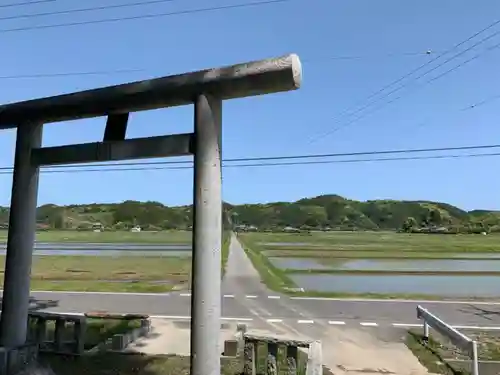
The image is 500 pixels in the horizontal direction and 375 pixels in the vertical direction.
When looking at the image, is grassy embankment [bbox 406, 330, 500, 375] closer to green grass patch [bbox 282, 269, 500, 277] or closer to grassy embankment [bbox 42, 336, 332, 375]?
grassy embankment [bbox 42, 336, 332, 375]

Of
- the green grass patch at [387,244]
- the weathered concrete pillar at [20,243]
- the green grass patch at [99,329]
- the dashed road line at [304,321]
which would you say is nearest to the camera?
the weathered concrete pillar at [20,243]

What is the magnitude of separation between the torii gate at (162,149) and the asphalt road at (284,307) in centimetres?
631

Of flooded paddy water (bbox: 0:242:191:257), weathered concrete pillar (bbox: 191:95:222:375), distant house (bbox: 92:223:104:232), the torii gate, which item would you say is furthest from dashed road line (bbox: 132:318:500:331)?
distant house (bbox: 92:223:104:232)

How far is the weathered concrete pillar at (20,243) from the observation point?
4.80m

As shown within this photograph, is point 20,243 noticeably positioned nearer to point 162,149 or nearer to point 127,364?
point 162,149

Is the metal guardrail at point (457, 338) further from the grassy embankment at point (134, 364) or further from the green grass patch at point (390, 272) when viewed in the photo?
the green grass patch at point (390, 272)

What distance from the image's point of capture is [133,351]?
711cm

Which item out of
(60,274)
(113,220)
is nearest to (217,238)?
(60,274)

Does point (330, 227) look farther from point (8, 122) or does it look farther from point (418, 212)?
point (8, 122)

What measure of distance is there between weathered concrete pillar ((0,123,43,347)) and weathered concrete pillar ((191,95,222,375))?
7.55 feet

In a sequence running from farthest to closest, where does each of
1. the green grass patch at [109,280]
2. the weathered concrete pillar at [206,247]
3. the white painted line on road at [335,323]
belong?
the green grass patch at [109,280] < the white painted line on road at [335,323] < the weathered concrete pillar at [206,247]

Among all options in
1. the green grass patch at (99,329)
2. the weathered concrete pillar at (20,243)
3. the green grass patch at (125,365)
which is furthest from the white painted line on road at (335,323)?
the weathered concrete pillar at (20,243)

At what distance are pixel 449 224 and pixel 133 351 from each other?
422 ft

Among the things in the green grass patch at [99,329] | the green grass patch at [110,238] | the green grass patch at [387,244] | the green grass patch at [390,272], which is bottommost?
the green grass patch at [99,329]
